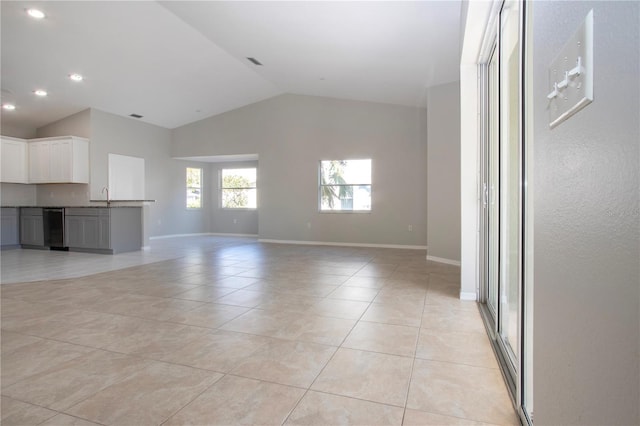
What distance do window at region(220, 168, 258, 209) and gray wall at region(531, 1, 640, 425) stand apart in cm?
955

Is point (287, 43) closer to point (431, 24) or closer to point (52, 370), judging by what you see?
point (431, 24)

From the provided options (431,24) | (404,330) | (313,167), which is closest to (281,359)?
(404,330)

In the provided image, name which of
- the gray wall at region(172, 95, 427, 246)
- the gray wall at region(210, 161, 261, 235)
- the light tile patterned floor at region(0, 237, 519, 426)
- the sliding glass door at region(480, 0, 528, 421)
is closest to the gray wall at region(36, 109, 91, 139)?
the gray wall at region(172, 95, 427, 246)

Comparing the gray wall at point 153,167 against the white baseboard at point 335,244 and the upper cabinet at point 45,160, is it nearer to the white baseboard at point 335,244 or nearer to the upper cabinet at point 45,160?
the upper cabinet at point 45,160

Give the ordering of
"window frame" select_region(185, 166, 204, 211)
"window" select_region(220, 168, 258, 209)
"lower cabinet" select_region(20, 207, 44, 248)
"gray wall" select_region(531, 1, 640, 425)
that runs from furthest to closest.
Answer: "window" select_region(220, 168, 258, 209), "window frame" select_region(185, 166, 204, 211), "lower cabinet" select_region(20, 207, 44, 248), "gray wall" select_region(531, 1, 640, 425)

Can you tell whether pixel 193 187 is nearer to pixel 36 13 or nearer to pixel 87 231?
pixel 87 231

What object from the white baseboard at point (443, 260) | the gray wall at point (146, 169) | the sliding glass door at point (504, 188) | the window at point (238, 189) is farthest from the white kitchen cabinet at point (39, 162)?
the sliding glass door at point (504, 188)

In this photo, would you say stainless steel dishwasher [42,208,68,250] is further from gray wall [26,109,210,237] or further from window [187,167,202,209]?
window [187,167,202,209]

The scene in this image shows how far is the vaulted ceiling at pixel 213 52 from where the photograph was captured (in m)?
4.27

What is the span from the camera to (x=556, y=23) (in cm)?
80

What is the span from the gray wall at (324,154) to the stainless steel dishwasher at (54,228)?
347 cm

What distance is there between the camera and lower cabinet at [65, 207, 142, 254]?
21.5 feet

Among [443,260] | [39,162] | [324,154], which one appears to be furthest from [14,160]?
[443,260]

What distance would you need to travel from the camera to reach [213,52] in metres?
6.04
